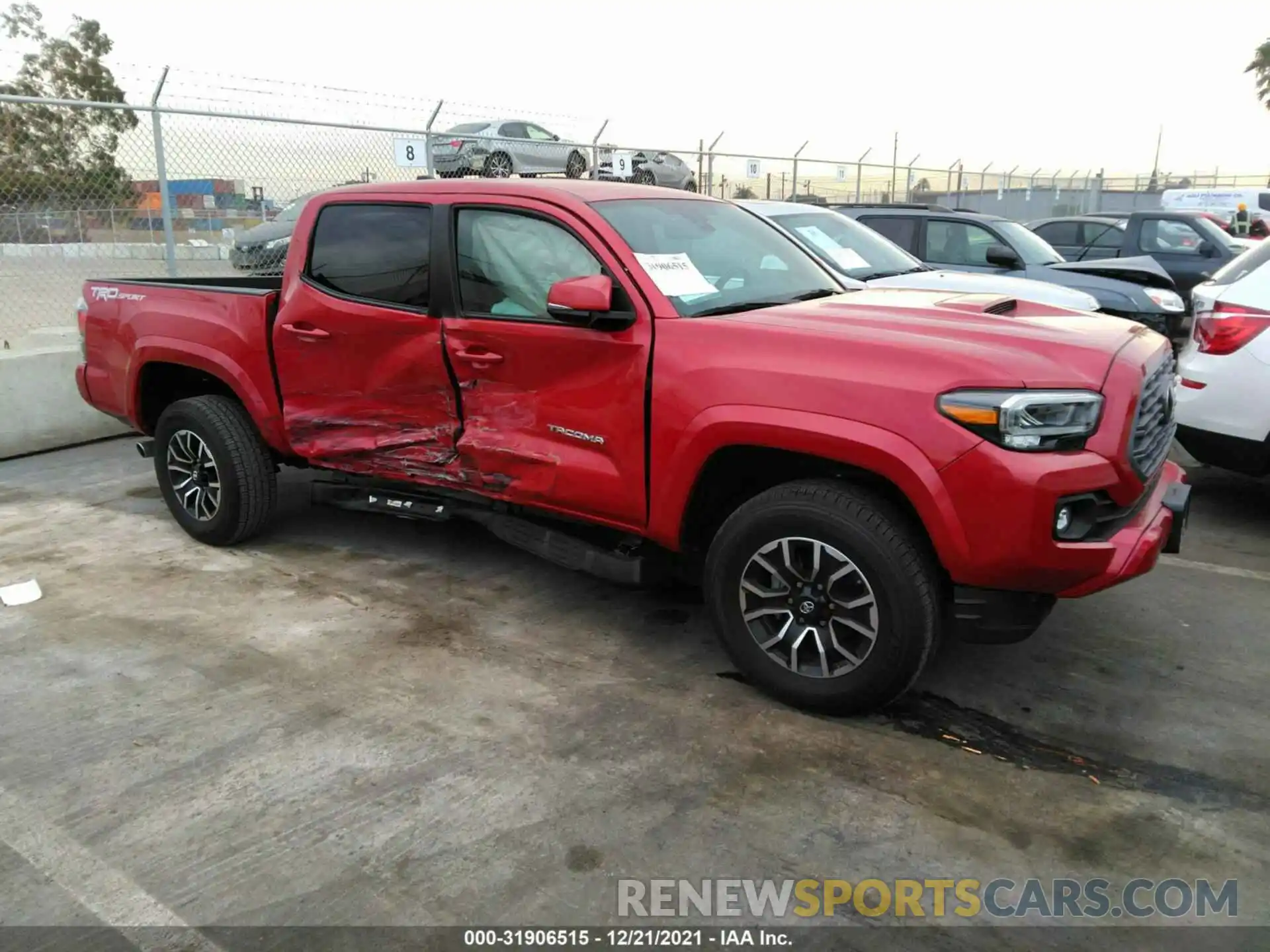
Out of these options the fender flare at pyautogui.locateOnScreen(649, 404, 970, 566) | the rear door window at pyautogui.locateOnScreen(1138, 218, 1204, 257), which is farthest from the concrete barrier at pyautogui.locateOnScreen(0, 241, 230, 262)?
the rear door window at pyautogui.locateOnScreen(1138, 218, 1204, 257)

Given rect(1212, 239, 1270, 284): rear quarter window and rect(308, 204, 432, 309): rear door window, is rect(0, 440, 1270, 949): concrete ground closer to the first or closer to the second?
rect(308, 204, 432, 309): rear door window

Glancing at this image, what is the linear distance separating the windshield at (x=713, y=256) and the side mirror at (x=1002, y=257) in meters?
4.09

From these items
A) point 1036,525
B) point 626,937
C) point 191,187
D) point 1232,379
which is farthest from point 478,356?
point 191,187

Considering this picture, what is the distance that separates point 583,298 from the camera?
11.4 feet

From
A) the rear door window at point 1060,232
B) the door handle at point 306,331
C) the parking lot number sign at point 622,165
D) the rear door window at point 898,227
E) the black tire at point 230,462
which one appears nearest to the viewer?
the door handle at point 306,331

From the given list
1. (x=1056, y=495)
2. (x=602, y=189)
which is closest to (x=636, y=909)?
(x=1056, y=495)

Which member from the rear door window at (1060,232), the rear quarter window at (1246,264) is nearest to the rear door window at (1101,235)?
the rear door window at (1060,232)

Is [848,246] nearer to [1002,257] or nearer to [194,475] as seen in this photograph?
[1002,257]

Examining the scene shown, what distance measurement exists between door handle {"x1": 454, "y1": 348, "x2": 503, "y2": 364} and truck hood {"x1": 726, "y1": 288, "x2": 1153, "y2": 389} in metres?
1.00

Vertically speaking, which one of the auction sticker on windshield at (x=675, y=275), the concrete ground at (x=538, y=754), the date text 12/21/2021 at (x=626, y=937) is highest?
the auction sticker on windshield at (x=675, y=275)

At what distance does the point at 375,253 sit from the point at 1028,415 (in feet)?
9.78

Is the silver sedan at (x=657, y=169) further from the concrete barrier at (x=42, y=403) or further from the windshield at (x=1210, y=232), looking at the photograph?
the concrete barrier at (x=42, y=403)

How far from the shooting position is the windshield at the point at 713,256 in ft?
12.3

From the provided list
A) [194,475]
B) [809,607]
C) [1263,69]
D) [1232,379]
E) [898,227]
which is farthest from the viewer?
[1263,69]
